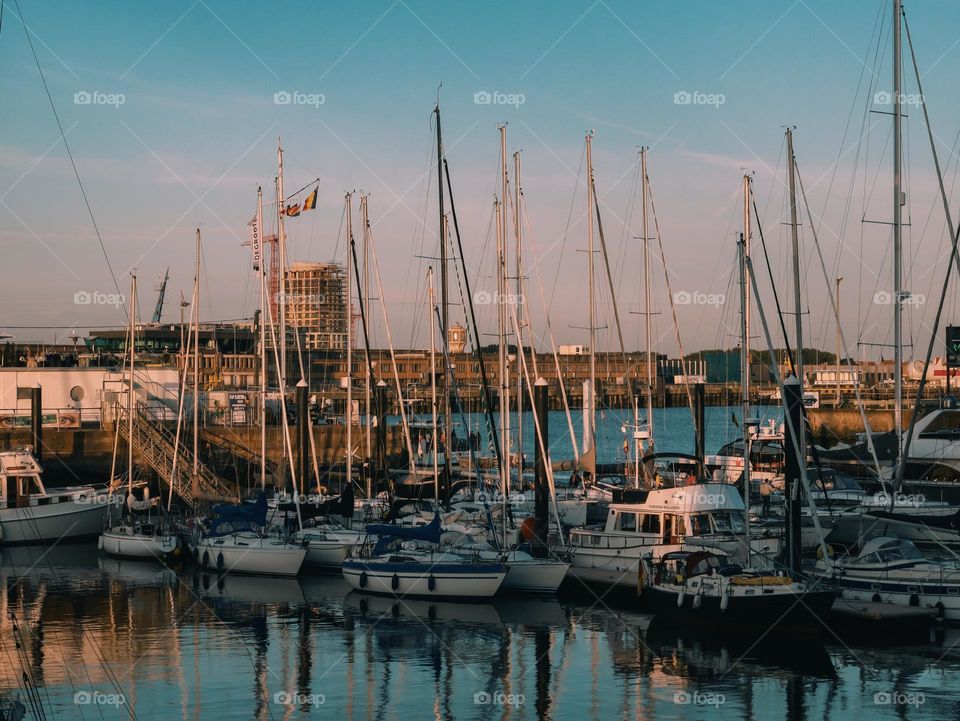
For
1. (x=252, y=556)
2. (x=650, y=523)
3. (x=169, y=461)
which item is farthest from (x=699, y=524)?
(x=169, y=461)

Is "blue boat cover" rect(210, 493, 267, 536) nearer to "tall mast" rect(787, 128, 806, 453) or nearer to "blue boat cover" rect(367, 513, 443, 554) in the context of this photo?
"blue boat cover" rect(367, 513, 443, 554)

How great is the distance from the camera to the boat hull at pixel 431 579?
32.8 meters

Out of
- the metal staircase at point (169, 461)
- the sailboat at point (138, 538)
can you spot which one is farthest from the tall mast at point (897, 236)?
the metal staircase at point (169, 461)

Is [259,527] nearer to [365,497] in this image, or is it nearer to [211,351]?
[365,497]

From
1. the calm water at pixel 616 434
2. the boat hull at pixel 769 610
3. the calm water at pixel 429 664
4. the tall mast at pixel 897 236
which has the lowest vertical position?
the calm water at pixel 429 664

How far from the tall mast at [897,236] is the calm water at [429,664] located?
834cm

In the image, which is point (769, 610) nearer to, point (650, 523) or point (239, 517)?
point (650, 523)

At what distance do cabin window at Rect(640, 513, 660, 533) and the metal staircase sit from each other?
22088mm

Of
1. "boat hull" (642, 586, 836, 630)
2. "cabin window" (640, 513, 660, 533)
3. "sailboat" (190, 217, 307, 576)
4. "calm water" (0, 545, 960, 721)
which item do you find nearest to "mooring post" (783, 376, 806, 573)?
"boat hull" (642, 586, 836, 630)

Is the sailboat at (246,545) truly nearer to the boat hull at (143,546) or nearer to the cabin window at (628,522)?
the boat hull at (143,546)

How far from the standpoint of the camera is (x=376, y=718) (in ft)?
73.0

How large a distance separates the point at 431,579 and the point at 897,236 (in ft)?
55.7

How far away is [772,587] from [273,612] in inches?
539

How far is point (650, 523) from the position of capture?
34344 millimetres
